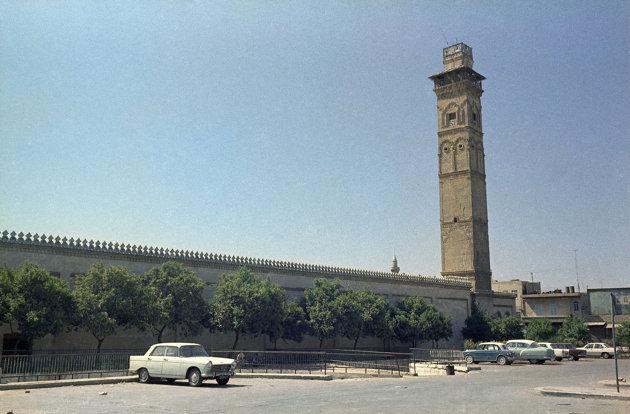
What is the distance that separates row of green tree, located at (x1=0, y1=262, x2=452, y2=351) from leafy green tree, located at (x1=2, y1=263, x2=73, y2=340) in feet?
0.12

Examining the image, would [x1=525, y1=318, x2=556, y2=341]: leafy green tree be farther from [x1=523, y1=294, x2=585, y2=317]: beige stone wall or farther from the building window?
the building window

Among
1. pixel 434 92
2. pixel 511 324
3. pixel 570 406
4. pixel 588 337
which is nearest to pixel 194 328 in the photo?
pixel 570 406

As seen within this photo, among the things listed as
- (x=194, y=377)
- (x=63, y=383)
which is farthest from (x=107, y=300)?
(x=194, y=377)

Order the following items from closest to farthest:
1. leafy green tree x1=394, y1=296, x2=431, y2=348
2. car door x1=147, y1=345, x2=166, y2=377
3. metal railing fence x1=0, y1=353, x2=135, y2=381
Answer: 1. metal railing fence x1=0, y1=353, x2=135, y2=381
2. car door x1=147, y1=345, x2=166, y2=377
3. leafy green tree x1=394, y1=296, x2=431, y2=348

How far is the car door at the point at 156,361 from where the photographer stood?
1920 centimetres

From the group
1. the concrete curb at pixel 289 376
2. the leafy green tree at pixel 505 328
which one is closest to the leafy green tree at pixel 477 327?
the leafy green tree at pixel 505 328

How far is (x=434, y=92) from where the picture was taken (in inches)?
2549

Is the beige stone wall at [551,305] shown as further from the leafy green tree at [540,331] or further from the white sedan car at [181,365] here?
the white sedan car at [181,365]

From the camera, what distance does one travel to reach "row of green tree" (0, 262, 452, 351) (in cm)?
2431

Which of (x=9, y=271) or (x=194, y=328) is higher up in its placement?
(x=9, y=271)

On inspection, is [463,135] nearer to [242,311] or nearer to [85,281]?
[242,311]

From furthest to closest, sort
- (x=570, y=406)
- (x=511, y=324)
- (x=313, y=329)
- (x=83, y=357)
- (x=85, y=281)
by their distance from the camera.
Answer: (x=511, y=324) < (x=313, y=329) < (x=85, y=281) < (x=83, y=357) < (x=570, y=406)

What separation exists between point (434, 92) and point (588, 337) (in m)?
28.3

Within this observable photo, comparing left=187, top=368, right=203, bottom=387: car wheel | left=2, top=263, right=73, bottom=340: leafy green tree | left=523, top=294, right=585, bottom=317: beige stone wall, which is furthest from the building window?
left=187, top=368, right=203, bottom=387: car wheel
